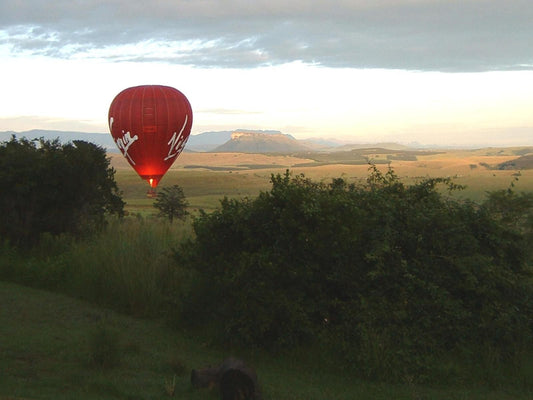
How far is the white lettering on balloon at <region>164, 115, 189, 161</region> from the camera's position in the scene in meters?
25.5

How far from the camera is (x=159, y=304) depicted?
400 inches

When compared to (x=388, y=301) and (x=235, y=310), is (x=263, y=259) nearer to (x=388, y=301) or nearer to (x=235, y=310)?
(x=235, y=310)

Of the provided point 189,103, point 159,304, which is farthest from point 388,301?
point 189,103

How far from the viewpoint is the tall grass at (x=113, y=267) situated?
10.4 m

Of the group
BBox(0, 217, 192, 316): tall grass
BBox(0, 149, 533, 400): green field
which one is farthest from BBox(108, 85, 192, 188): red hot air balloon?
BBox(0, 149, 533, 400): green field

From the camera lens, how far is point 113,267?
36.6 ft

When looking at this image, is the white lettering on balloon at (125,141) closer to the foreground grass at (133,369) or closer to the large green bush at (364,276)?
the foreground grass at (133,369)

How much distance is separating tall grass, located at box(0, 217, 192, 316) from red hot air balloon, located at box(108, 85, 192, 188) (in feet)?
35.2

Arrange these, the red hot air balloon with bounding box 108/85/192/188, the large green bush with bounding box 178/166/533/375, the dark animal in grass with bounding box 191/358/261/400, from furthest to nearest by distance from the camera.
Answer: the red hot air balloon with bounding box 108/85/192/188
the large green bush with bounding box 178/166/533/375
the dark animal in grass with bounding box 191/358/261/400

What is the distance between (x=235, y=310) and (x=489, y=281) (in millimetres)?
3537

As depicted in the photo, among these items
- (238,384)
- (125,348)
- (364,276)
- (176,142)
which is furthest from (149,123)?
(238,384)

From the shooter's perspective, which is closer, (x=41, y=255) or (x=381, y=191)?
(x=381, y=191)

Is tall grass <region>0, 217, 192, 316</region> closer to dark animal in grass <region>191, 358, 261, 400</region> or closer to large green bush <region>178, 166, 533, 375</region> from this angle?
large green bush <region>178, 166, 533, 375</region>

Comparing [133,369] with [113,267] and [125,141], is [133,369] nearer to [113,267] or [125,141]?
[113,267]
